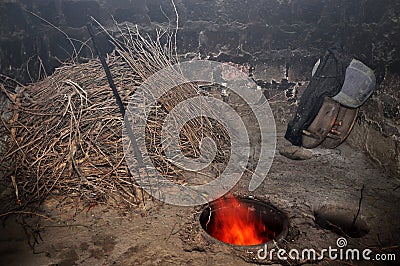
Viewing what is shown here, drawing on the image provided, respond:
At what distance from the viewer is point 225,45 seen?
5.32 metres

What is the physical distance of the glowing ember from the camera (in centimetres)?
287

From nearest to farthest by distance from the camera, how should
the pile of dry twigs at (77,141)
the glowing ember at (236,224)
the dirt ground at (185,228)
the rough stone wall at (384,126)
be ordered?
the dirt ground at (185,228) → the glowing ember at (236,224) → the pile of dry twigs at (77,141) → the rough stone wall at (384,126)

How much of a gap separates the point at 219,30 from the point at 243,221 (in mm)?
3289

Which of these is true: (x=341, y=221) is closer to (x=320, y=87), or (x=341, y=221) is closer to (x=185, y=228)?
(x=185, y=228)

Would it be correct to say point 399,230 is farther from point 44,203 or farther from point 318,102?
point 44,203

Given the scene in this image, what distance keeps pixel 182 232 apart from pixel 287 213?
992mm

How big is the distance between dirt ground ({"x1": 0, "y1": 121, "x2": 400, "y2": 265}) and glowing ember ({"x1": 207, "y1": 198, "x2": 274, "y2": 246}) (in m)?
0.18

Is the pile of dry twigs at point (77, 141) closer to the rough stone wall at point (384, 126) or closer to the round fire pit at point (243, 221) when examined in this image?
the round fire pit at point (243, 221)

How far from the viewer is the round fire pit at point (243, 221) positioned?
9.42ft

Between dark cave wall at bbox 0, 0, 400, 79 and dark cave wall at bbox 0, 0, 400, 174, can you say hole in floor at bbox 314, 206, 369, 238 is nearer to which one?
dark cave wall at bbox 0, 0, 400, 174

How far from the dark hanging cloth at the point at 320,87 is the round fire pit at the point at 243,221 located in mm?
1664

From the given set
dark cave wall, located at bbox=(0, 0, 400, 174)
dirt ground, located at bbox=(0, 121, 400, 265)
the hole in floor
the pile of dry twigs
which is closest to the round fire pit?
dirt ground, located at bbox=(0, 121, 400, 265)

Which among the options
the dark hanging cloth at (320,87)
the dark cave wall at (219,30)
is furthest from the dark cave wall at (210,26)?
the dark hanging cloth at (320,87)

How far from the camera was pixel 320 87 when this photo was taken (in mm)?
4543
